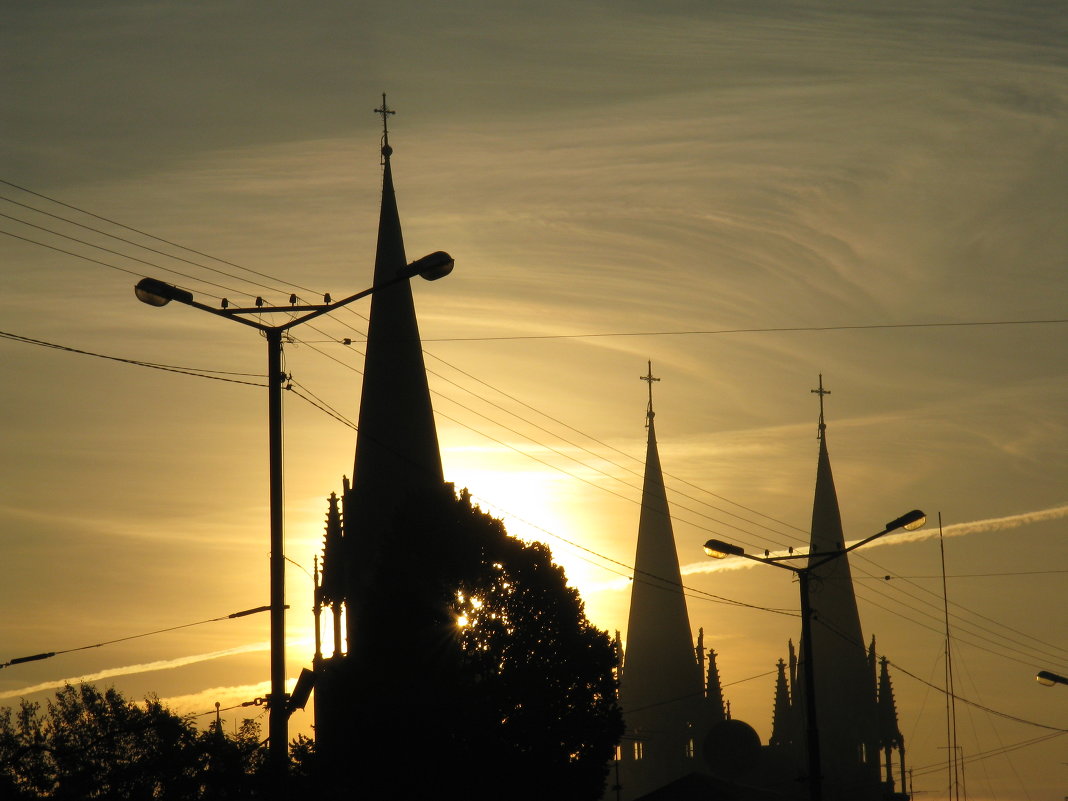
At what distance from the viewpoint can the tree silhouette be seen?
4691cm

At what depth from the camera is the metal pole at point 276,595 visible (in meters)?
19.9

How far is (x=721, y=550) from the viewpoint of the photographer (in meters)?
32.9

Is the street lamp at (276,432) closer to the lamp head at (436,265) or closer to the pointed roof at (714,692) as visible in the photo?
the lamp head at (436,265)

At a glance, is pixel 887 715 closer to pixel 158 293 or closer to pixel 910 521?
pixel 910 521

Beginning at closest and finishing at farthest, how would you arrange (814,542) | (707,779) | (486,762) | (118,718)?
(486,762), (707,779), (118,718), (814,542)

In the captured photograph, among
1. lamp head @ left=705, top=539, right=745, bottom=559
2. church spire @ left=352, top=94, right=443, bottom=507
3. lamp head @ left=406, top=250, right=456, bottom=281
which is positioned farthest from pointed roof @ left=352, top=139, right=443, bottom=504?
lamp head @ left=406, top=250, right=456, bottom=281

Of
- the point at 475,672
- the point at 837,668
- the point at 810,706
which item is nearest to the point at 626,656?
the point at 837,668

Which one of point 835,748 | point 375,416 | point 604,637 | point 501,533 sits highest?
point 375,416

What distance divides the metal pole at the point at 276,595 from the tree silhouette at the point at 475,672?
88.4 ft

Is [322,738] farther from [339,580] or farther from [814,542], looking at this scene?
[814,542]

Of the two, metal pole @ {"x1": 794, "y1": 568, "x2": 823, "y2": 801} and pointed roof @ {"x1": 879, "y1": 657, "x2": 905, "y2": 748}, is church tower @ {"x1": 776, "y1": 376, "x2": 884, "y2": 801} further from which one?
metal pole @ {"x1": 794, "y1": 568, "x2": 823, "y2": 801}

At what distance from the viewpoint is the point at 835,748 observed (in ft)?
341

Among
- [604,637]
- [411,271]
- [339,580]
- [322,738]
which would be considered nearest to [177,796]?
[322,738]

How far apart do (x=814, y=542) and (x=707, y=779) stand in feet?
132
